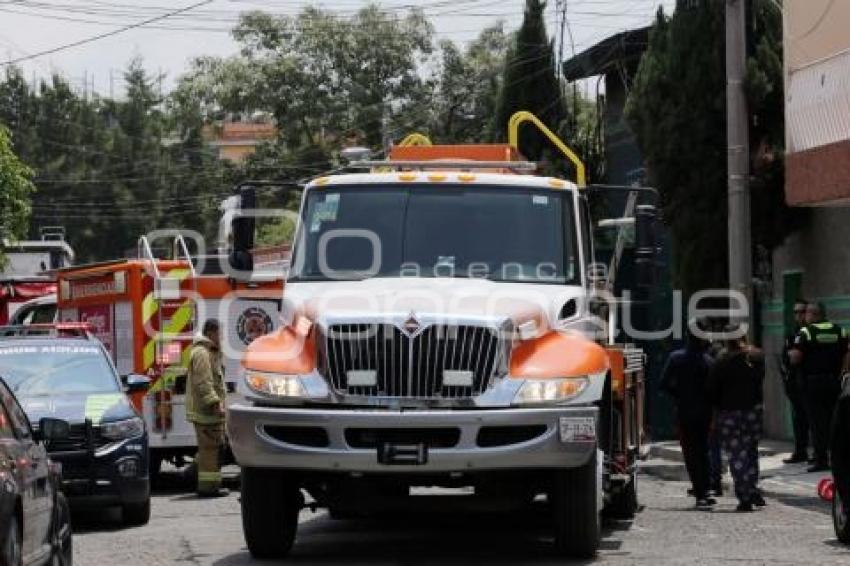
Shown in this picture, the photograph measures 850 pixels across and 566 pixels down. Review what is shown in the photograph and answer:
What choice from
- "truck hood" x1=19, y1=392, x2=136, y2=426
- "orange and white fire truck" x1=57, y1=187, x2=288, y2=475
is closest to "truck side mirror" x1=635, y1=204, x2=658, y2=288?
"truck hood" x1=19, y1=392, x2=136, y2=426

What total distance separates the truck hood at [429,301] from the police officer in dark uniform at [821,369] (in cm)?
762

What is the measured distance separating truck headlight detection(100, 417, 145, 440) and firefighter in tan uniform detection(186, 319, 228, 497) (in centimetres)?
227

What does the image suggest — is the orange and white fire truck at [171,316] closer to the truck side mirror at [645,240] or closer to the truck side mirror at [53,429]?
the truck side mirror at [645,240]

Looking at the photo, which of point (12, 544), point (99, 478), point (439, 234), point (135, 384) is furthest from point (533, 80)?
point (12, 544)

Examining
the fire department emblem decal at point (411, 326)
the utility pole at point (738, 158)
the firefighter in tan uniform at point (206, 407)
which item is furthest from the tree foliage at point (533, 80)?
the fire department emblem decal at point (411, 326)

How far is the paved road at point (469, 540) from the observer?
41.6 ft

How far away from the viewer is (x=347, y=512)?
501 inches

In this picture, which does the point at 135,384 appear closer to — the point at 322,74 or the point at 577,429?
the point at 577,429

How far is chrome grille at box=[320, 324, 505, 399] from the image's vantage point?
38.3 ft

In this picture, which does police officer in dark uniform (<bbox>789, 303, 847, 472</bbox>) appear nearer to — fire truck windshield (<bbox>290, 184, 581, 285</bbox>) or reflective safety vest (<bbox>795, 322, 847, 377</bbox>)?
reflective safety vest (<bbox>795, 322, 847, 377</bbox>)

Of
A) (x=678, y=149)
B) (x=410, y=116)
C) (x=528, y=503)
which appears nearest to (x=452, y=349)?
(x=528, y=503)

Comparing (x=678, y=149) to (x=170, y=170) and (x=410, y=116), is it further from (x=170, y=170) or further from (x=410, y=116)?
(x=170, y=170)

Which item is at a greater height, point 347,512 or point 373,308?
point 373,308

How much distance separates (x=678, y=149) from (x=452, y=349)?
43.2 feet
